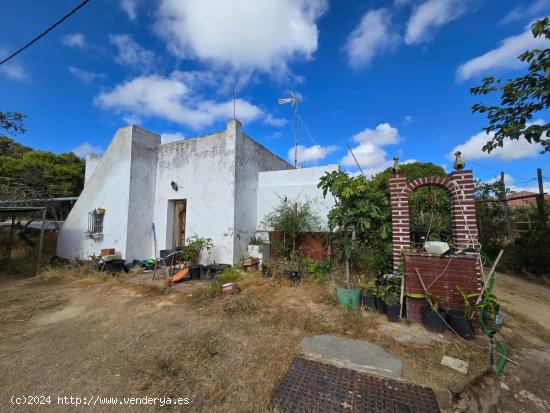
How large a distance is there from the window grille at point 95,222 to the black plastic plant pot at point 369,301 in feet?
28.5

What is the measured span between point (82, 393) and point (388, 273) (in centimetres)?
467

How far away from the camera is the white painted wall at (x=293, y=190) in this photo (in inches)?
303

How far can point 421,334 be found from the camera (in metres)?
3.36

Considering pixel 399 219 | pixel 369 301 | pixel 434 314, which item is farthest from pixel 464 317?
pixel 399 219

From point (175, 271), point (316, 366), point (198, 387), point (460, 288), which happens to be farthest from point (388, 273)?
point (175, 271)

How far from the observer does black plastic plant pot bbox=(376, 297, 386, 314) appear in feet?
13.1

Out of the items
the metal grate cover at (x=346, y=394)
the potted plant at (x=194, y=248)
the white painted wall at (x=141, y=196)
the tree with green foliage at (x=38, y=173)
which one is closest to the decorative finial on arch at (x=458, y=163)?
the metal grate cover at (x=346, y=394)

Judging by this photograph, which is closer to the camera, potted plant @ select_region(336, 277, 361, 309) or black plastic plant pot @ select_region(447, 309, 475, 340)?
black plastic plant pot @ select_region(447, 309, 475, 340)

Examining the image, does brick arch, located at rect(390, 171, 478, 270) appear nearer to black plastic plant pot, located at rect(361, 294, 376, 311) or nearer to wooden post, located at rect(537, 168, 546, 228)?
black plastic plant pot, located at rect(361, 294, 376, 311)

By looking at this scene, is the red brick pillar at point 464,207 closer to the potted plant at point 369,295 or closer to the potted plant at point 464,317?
the potted plant at point 464,317

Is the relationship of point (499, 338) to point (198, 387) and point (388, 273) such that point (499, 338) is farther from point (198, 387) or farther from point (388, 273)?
point (198, 387)

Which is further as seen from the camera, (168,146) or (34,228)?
(34,228)

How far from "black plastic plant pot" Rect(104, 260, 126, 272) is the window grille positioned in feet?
5.82

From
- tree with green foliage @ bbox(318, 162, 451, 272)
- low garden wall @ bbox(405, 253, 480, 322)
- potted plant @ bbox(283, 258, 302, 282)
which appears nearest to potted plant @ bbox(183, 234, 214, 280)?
potted plant @ bbox(283, 258, 302, 282)
